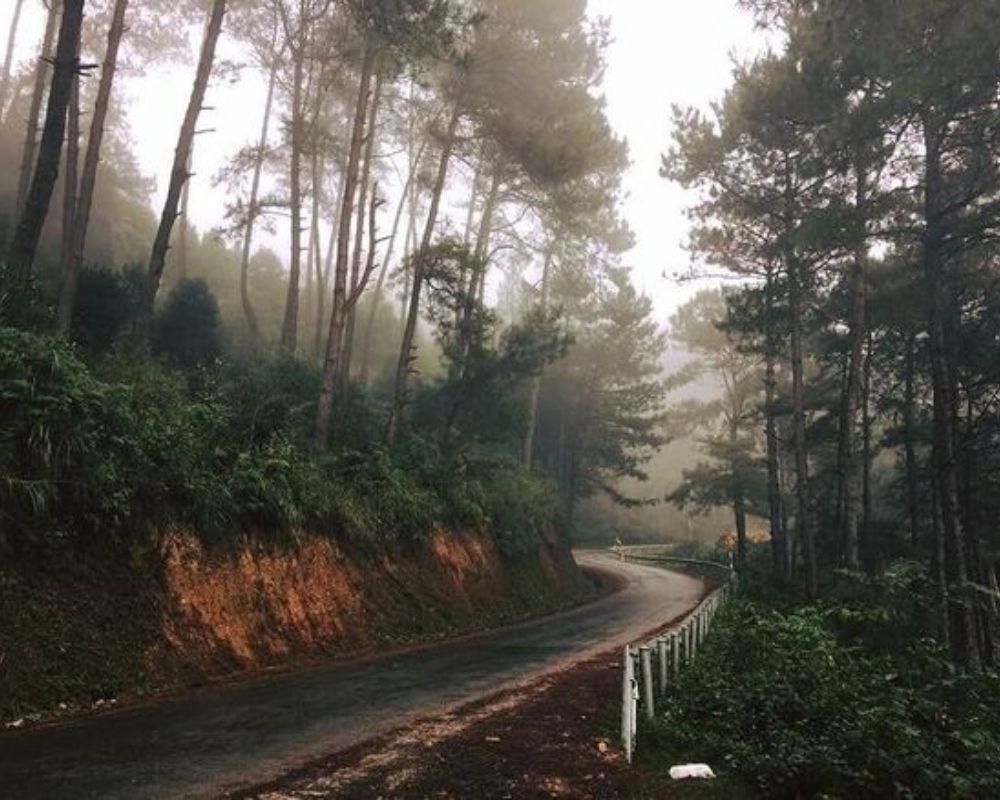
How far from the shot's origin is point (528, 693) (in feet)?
33.5

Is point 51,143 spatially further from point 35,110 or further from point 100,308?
point 35,110

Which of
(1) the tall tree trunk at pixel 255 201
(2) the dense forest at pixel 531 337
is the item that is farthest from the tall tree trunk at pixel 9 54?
(1) the tall tree trunk at pixel 255 201

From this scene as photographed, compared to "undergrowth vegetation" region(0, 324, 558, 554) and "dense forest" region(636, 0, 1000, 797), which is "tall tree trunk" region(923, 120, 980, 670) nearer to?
"dense forest" region(636, 0, 1000, 797)

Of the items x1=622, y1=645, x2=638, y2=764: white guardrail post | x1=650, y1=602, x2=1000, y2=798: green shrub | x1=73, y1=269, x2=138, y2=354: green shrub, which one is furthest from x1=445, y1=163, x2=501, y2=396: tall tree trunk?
x1=622, y1=645, x2=638, y2=764: white guardrail post

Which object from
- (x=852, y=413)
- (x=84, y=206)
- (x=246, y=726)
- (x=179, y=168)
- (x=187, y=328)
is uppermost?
(x=179, y=168)

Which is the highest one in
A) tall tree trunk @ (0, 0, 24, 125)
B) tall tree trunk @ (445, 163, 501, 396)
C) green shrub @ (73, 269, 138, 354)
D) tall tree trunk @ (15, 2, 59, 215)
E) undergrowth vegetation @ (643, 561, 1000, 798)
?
tall tree trunk @ (0, 0, 24, 125)

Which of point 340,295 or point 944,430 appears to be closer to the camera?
point 944,430

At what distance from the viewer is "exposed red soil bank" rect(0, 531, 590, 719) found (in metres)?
8.16

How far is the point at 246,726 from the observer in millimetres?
7707

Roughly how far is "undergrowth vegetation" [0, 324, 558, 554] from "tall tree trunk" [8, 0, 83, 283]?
2106 millimetres

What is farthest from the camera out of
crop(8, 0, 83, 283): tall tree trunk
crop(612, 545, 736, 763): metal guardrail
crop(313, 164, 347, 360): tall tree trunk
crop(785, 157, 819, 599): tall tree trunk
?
crop(313, 164, 347, 360): tall tree trunk

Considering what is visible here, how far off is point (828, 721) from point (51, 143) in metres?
14.1

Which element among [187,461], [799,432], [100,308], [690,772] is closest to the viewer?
[690,772]

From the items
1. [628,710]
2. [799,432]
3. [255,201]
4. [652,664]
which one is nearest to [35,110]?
[255,201]
